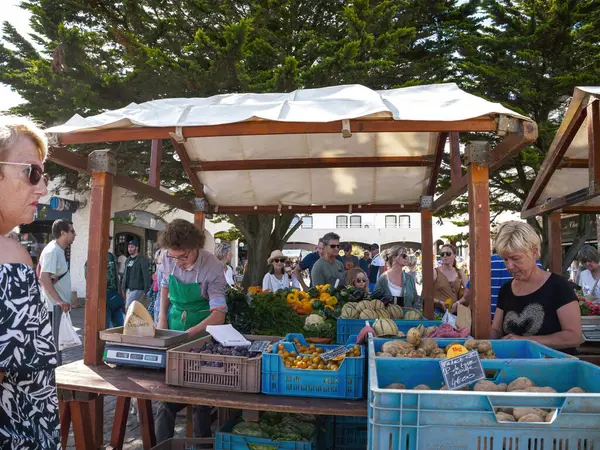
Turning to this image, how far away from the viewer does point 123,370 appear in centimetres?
329

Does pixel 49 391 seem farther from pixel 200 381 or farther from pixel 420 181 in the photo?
pixel 420 181

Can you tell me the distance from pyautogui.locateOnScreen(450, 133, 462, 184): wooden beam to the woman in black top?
3.15 ft

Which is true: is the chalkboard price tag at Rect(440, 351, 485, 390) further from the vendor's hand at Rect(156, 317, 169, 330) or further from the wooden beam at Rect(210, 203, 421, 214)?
the wooden beam at Rect(210, 203, 421, 214)

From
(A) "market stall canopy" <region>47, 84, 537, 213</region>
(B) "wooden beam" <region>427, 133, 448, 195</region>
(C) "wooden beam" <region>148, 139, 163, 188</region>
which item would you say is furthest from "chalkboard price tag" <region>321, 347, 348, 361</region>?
(B) "wooden beam" <region>427, 133, 448, 195</region>

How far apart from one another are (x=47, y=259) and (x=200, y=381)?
3846mm

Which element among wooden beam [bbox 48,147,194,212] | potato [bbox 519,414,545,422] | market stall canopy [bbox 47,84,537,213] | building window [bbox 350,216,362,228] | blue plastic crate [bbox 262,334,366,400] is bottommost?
blue plastic crate [bbox 262,334,366,400]

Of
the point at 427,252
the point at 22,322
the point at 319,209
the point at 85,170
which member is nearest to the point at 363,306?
the point at 427,252

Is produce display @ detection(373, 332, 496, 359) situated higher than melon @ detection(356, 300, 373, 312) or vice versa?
melon @ detection(356, 300, 373, 312)

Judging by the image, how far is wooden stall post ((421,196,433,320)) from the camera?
5.81m

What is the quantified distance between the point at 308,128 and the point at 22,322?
1.99 metres

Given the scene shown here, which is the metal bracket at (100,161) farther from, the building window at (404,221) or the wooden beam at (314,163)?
the building window at (404,221)

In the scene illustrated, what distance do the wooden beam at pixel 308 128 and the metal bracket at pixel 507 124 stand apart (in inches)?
1.4

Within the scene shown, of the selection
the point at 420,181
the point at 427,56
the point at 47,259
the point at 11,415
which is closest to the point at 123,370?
the point at 11,415

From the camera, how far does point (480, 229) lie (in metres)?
3.31
